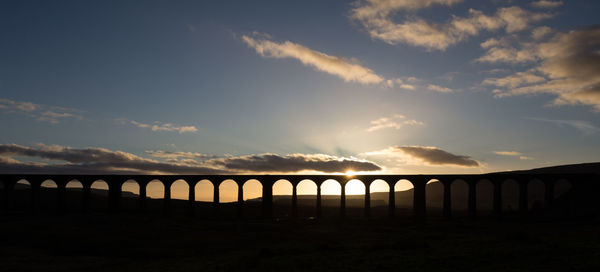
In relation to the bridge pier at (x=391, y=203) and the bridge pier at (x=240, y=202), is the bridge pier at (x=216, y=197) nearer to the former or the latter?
the bridge pier at (x=240, y=202)

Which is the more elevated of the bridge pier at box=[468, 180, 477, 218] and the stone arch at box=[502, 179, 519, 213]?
the bridge pier at box=[468, 180, 477, 218]

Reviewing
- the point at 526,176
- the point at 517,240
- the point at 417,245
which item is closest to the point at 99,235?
the point at 417,245

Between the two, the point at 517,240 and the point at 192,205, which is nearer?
the point at 517,240

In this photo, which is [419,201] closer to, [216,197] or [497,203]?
[497,203]

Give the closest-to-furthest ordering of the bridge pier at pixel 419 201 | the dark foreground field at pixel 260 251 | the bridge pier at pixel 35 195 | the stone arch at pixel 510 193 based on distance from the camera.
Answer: the dark foreground field at pixel 260 251 → the bridge pier at pixel 419 201 → the bridge pier at pixel 35 195 → the stone arch at pixel 510 193

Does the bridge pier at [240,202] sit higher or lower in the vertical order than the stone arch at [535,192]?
higher

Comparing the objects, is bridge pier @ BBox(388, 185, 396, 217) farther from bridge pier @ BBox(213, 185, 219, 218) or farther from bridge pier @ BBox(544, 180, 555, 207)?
bridge pier @ BBox(213, 185, 219, 218)

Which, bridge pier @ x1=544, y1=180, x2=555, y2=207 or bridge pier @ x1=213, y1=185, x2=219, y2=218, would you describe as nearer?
bridge pier @ x1=544, y1=180, x2=555, y2=207

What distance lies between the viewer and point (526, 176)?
7050 cm

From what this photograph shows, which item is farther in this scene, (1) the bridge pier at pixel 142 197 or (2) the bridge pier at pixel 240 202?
(1) the bridge pier at pixel 142 197

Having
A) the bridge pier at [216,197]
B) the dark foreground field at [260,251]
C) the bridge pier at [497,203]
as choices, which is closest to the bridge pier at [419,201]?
the bridge pier at [497,203]

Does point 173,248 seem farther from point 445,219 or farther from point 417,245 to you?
point 445,219

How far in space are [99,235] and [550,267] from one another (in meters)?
35.3

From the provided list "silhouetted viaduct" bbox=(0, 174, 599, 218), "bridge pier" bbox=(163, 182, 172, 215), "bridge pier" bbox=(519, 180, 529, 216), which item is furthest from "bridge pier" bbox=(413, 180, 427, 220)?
"bridge pier" bbox=(163, 182, 172, 215)
